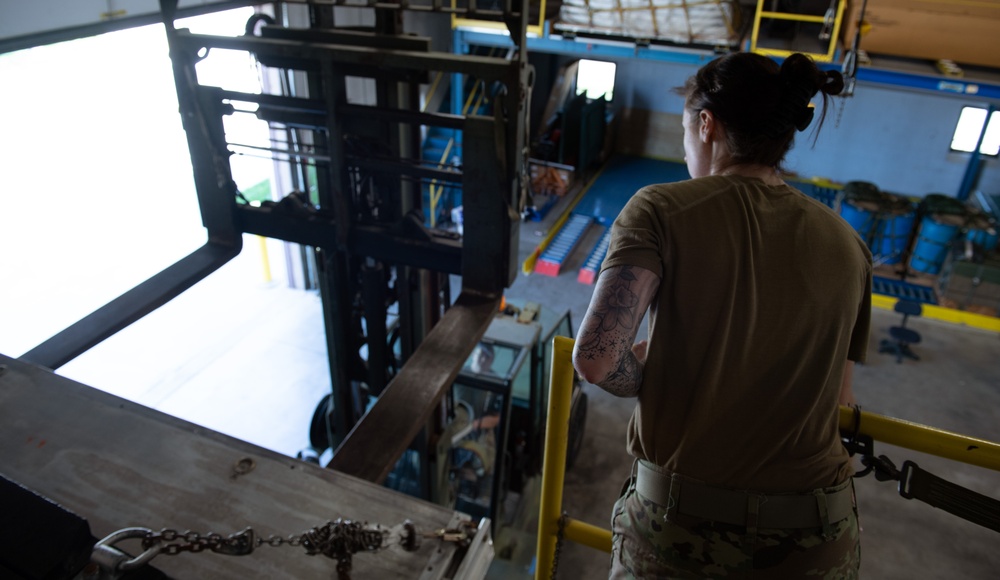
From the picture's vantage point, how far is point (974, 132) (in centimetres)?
1617

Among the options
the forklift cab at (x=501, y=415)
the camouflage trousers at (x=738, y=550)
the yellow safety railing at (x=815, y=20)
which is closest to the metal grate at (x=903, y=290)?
the yellow safety railing at (x=815, y=20)

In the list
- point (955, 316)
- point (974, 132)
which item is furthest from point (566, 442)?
point (974, 132)

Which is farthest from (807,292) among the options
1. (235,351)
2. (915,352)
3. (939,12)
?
(939,12)

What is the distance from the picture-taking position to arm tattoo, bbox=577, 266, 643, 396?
1.79m

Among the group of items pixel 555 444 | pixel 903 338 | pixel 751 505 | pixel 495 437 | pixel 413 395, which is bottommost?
pixel 903 338

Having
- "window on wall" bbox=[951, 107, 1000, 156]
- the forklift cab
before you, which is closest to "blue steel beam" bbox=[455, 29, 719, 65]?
"window on wall" bbox=[951, 107, 1000, 156]

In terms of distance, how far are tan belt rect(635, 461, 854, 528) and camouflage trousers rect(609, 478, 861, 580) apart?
2cm

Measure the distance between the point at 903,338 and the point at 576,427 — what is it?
19.5 ft

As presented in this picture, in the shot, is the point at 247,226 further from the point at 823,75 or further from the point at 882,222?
the point at 882,222

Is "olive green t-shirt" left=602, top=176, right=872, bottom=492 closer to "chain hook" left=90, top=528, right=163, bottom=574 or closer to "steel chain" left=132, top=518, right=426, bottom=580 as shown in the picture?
"steel chain" left=132, top=518, right=426, bottom=580

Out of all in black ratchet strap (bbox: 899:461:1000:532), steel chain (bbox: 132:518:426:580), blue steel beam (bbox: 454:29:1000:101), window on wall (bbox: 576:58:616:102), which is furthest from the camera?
window on wall (bbox: 576:58:616:102)

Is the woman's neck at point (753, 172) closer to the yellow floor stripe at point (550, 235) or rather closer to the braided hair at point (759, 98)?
the braided hair at point (759, 98)

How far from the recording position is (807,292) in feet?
5.82

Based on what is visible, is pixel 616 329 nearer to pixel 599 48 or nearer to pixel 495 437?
pixel 495 437
